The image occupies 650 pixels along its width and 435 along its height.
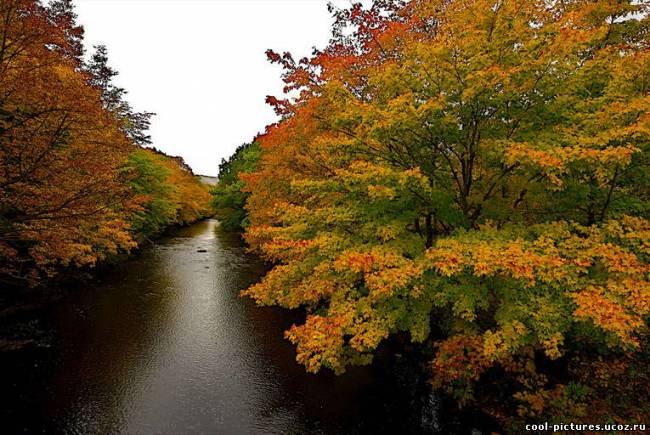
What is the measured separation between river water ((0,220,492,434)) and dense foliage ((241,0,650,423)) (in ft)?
9.78

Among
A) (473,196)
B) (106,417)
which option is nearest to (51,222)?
(106,417)

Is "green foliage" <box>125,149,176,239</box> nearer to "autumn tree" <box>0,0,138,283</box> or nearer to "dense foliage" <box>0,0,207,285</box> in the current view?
"dense foliage" <box>0,0,207,285</box>

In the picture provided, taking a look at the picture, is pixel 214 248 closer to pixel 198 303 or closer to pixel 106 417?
pixel 198 303

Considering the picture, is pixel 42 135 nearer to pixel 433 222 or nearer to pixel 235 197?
pixel 433 222

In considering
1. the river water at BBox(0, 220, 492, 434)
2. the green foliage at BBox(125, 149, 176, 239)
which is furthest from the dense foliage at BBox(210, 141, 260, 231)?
the river water at BBox(0, 220, 492, 434)

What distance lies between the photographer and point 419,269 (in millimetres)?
6699

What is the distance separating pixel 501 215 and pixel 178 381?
1109 cm

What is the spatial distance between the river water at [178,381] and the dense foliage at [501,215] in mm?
2980

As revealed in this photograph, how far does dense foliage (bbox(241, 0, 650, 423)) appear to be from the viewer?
6332 millimetres

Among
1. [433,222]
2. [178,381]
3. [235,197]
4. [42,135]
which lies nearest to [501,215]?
[433,222]

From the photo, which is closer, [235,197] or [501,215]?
[501,215]

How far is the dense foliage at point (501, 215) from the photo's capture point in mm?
6332

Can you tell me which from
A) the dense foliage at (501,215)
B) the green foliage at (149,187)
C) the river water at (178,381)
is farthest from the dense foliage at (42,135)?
the green foliage at (149,187)

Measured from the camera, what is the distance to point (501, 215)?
844 centimetres
